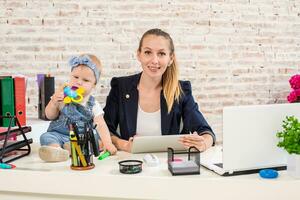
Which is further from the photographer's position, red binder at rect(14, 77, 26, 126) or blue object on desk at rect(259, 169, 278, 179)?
red binder at rect(14, 77, 26, 126)

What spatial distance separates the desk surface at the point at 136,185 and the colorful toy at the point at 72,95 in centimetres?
33

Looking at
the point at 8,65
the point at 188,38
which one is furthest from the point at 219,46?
the point at 8,65

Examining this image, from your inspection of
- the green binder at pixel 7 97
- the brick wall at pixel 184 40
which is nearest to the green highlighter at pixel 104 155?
the green binder at pixel 7 97

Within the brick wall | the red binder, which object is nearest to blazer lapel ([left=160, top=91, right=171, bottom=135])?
the red binder

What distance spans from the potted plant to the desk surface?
0.15 feet

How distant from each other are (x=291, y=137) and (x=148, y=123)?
1.13 metres

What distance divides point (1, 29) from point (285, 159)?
2.72m

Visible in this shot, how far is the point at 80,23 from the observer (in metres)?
3.44

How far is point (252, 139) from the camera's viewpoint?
1426 mm

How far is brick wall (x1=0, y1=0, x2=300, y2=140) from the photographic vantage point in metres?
→ 3.39

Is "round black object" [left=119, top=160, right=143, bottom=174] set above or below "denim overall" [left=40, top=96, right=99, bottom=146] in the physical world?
below

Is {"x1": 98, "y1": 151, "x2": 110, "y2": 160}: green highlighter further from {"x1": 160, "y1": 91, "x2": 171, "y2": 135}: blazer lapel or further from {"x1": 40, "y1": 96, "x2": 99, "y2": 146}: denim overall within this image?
{"x1": 160, "y1": 91, "x2": 171, "y2": 135}: blazer lapel

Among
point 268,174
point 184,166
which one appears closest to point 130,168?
point 184,166

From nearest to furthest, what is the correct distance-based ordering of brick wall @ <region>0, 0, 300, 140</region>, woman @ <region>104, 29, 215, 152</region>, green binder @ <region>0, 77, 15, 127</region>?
green binder @ <region>0, 77, 15, 127</region>, woman @ <region>104, 29, 215, 152</region>, brick wall @ <region>0, 0, 300, 140</region>
